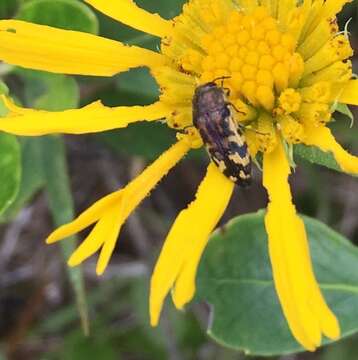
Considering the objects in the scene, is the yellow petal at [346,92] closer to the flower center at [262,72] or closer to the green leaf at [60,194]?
the flower center at [262,72]

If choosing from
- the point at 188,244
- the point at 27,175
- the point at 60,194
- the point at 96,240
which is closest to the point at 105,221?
the point at 96,240

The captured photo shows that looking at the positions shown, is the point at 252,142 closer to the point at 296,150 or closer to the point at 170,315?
the point at 296,150

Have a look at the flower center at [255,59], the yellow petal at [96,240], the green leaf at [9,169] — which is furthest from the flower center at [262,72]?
the green leaf at [9,169]

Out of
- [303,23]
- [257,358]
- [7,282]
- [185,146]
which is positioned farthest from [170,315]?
[303,23]

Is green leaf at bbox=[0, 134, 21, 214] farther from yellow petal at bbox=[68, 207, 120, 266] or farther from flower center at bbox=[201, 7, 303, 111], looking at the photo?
flower center at bbox=[201, 7, 303, 111]

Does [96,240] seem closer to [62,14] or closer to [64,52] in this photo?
[64,52]

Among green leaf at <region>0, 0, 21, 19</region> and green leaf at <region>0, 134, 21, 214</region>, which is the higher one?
green leaf at <region>0, 0, 21, 19</region>

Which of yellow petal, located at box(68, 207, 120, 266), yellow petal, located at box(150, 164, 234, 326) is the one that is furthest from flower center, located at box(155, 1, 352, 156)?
yellow petal, located at box(68, 207, 120, 266)
